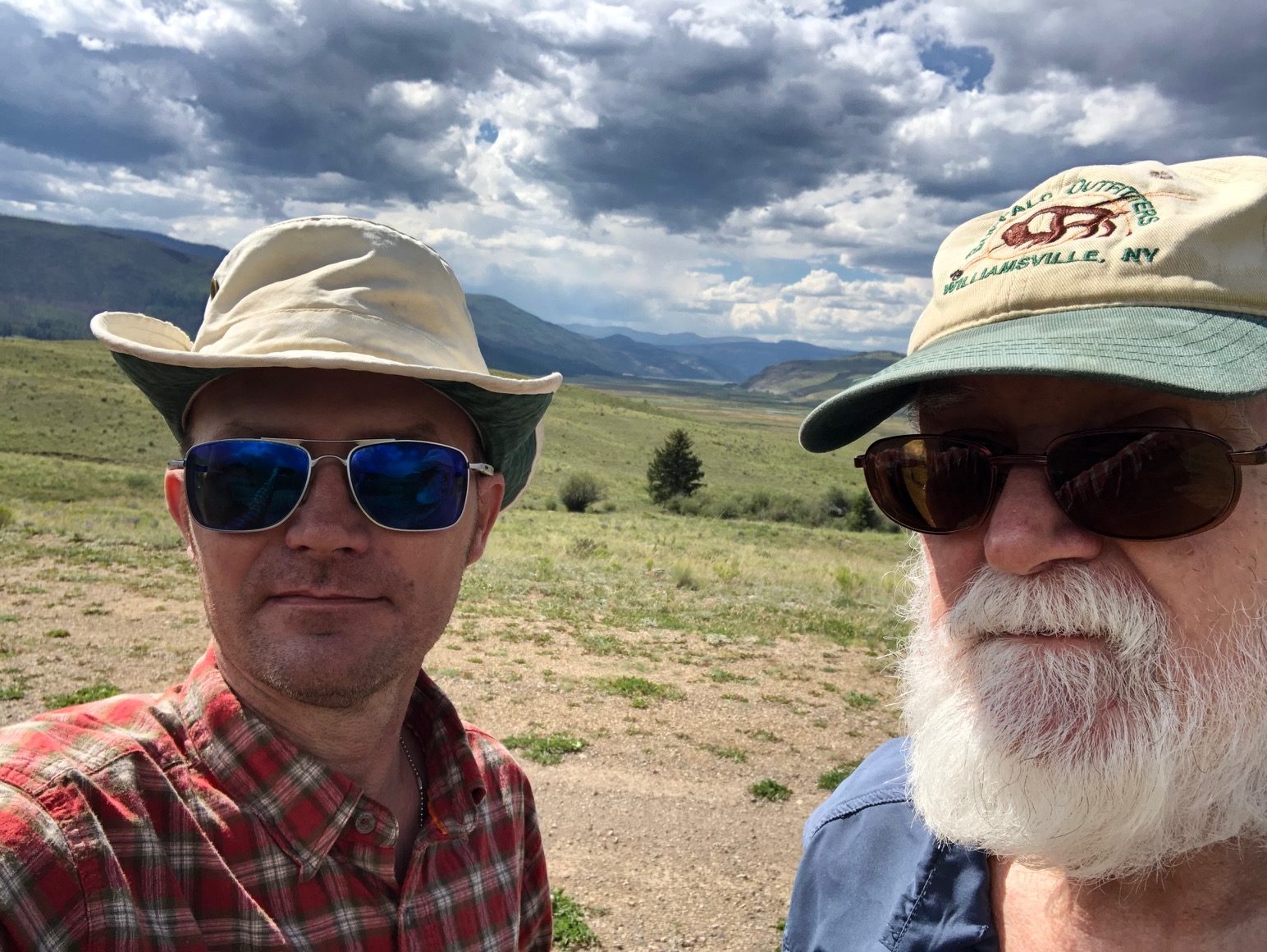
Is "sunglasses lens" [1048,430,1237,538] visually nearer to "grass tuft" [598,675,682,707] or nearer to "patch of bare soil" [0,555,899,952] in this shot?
"patch of bare soil" [0,555,899,952]

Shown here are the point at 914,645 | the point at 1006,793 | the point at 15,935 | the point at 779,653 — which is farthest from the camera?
the point at 779,653

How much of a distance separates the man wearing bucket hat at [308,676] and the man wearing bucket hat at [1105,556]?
109 cm

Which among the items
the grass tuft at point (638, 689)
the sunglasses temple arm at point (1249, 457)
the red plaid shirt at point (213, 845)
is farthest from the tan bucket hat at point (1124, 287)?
the grass tuft at point (638, 689)

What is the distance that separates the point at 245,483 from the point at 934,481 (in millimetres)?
1575

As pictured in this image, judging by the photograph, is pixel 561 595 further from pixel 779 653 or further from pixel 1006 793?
pixel 1006 793

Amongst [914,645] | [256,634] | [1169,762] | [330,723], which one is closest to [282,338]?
[256,634]

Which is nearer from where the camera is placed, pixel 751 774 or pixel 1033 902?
pixel 1033 902

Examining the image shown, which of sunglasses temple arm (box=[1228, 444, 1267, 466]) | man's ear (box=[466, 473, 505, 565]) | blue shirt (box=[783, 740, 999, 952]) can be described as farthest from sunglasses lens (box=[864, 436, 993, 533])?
man's ear (box=[466, 473, 505, 565])

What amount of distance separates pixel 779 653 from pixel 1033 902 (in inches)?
414

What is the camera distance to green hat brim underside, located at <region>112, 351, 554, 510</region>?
6.63 feet

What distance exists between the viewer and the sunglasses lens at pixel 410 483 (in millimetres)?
1998

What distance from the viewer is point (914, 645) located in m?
2.20

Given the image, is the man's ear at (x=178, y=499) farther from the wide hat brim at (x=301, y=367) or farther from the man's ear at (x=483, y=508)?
the man's ear at (x=483, y=508)

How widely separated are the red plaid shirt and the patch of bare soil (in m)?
3.82
